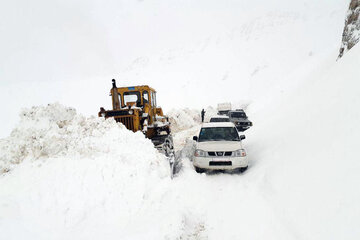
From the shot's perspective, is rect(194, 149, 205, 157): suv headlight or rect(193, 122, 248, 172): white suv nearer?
rect(193, 122, 248, 172): white suv

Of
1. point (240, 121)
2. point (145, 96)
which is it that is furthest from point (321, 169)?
point (240, 121)

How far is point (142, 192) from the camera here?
16.7ft

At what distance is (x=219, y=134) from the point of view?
816 centimetres

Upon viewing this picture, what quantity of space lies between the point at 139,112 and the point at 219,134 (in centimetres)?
363

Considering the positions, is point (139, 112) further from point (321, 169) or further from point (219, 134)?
point (321, 169)

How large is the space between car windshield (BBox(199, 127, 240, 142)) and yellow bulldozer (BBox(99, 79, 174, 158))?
161 cm

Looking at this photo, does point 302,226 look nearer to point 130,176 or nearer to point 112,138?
point 130,176

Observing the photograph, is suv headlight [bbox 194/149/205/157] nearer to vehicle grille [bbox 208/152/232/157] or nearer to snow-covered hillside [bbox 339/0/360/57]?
vehicle grille [bbox 208/152/232/157]

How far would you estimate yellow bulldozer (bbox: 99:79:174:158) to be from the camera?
8.44 meters

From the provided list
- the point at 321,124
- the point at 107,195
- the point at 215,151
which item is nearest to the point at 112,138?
the point at 107,195

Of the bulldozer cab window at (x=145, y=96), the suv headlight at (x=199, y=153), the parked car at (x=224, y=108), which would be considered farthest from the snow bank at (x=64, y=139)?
the parked car at (x=224, y=108)

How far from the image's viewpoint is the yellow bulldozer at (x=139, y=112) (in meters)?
8.44

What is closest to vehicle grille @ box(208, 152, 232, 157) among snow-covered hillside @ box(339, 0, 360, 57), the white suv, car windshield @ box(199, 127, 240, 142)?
the white suv

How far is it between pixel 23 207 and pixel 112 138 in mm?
2802
